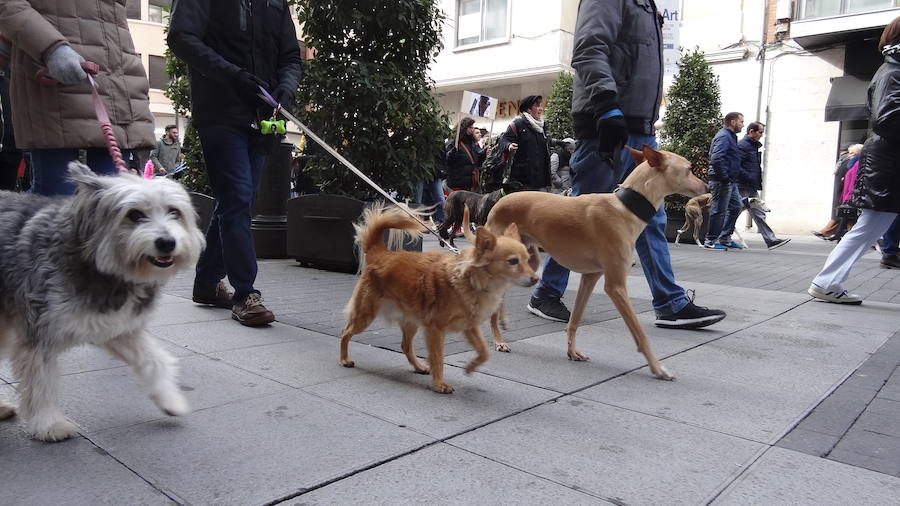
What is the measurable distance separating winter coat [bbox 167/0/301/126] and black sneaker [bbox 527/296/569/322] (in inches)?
101

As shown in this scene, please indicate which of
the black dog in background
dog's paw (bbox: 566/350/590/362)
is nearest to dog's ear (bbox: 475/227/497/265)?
dog's paw (bbox: 566/350/590/362)

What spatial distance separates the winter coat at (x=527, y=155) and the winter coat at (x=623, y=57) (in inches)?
177

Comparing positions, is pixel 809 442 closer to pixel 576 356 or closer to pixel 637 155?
pixel 576 356

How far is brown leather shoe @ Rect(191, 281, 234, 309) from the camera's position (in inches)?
183

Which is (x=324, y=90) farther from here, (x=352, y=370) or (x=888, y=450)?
(x=888, y=450)

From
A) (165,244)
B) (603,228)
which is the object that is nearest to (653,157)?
(603,228)

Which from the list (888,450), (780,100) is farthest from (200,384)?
(780,100)

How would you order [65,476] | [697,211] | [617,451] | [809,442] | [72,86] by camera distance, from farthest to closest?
[697,211] < [72,86] < [809,442] < [617,451] < [65,476]

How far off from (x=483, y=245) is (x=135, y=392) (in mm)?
1756

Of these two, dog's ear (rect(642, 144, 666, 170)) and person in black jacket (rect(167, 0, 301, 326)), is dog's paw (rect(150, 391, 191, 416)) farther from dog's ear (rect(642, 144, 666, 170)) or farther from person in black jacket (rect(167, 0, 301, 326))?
dog's ear (rect(642, 144, 666, 170))

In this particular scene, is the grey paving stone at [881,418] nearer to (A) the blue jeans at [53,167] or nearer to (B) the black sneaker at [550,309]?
(B) the black sneaker at [550,309]

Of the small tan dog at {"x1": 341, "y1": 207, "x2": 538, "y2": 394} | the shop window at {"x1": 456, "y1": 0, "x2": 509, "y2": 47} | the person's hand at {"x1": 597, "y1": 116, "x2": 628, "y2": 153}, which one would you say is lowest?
the small tan dog at {"x1": 341, "y1": 207, "x2": 538, "y2": 394}

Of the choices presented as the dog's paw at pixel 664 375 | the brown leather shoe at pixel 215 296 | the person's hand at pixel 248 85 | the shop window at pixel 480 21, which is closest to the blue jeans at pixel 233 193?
the person's hand at pixel 248 85

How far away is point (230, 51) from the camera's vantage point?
4.24 meters
